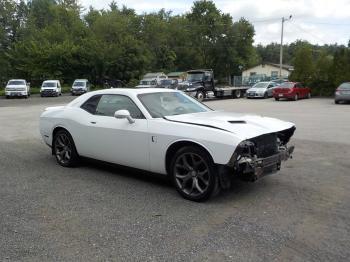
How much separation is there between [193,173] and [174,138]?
533 millimetres

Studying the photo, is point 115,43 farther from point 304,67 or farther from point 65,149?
point 65,149

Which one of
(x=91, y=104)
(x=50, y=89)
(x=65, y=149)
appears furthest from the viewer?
(x=50, y=89)

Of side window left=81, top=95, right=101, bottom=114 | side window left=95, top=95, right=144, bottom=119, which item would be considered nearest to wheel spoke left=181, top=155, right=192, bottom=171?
side window left=95, top=95, right=144, bottom=119

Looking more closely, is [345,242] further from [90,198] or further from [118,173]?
[118,173]

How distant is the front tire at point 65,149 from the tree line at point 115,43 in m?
39.5

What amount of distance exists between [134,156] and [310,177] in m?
2.84

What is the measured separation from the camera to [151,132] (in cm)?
607

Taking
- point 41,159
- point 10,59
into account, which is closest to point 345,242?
point 41,159

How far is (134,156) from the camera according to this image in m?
6.34

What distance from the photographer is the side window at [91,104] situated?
7.29 m

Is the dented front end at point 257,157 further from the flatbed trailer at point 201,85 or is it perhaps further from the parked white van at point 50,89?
the parked white van at point 50,89

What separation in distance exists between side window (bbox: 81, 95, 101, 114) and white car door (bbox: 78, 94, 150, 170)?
0.07 metres

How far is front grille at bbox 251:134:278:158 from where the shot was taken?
222 inches

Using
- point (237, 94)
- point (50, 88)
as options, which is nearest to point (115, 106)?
point (237, 94)
